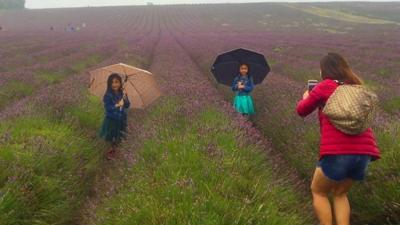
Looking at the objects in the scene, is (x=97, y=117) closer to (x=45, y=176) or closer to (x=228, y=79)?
(x=228, y=79)

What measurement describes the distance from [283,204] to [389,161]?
54.7 inches

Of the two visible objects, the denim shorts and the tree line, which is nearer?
the denim shorts

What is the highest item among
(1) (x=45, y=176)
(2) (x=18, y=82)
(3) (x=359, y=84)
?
(3) (x=359, y=84)

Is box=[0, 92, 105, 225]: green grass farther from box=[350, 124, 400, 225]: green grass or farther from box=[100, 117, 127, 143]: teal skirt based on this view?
box=[350, 124, 400, 225]: green grass

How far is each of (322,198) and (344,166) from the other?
18.7 inches

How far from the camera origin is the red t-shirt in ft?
13.1

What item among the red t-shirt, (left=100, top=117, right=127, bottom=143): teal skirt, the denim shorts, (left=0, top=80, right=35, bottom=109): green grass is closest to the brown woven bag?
the red t-shirt

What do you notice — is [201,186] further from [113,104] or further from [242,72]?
[242,72]

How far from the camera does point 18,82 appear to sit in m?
12.0

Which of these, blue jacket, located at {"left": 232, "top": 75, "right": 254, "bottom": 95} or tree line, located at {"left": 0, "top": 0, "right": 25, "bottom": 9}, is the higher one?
blue jacket, located at {"left": 232, "top": 75, "right": 254, "bottom": 95}

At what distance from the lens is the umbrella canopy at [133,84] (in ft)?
24.7

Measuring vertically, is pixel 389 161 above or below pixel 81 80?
above

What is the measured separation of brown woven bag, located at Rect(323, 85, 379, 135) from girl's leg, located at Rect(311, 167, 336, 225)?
52 cm

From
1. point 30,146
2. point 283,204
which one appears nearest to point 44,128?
point 30,146
